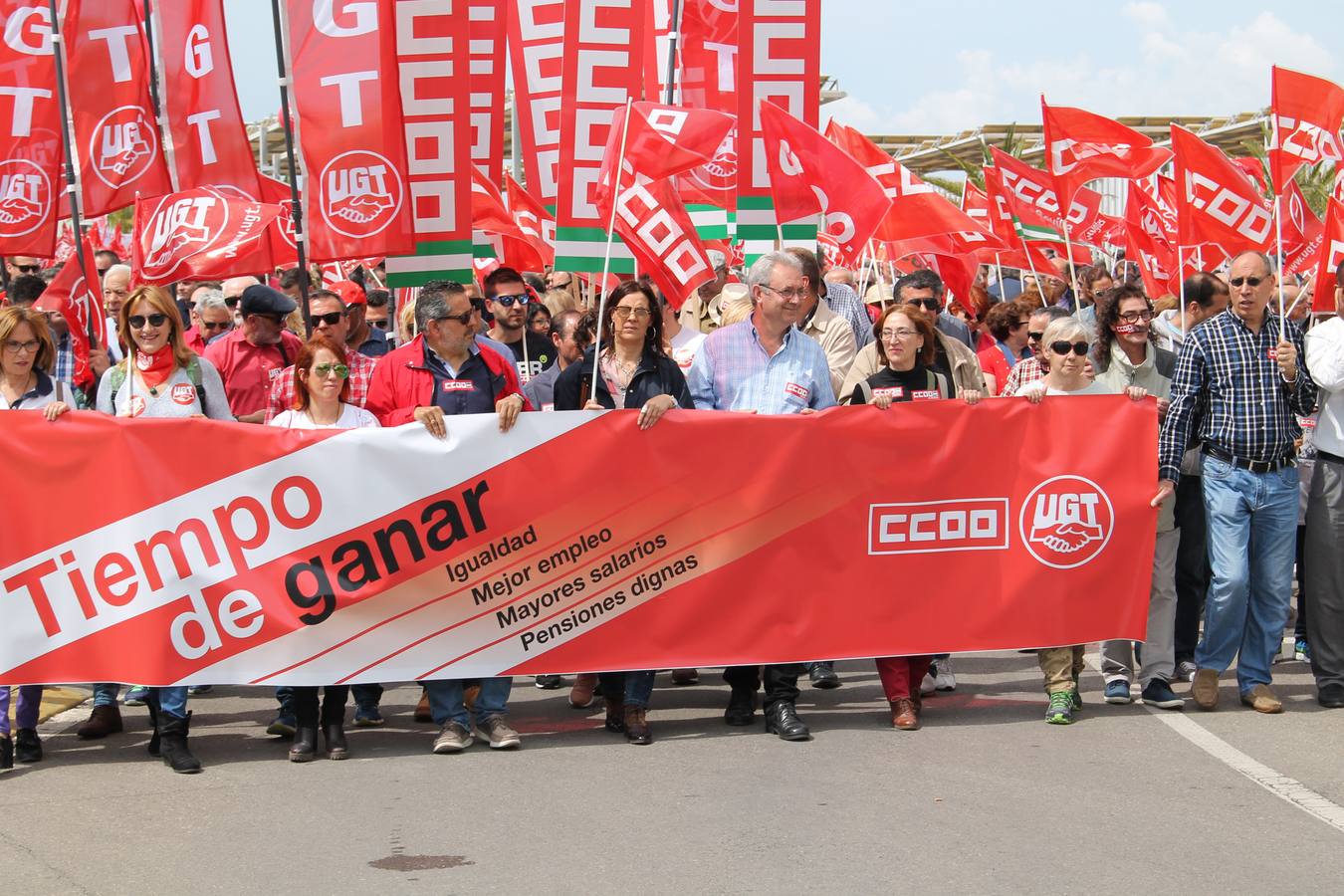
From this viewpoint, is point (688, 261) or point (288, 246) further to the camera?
point (288, 246)

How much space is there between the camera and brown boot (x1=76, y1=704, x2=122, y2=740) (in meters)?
8.05

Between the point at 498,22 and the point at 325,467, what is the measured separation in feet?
15.2

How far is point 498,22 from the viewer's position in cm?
1130

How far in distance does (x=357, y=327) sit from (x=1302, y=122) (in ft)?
17.1

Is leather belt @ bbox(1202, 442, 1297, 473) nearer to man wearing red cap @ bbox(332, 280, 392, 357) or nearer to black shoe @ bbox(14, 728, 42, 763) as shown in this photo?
man wearing red cap @ bbox(332, 280, 392, 357)

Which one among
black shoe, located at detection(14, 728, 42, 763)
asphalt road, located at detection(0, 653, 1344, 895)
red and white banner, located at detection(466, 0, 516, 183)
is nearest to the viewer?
asphalt road, located at detection(0, 653, 1344, 895)

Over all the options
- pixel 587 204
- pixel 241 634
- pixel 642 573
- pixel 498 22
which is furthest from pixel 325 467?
pixel 498 22

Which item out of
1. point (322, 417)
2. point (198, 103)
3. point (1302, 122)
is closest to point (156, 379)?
point (322, 417)

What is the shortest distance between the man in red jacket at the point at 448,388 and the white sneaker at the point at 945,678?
237 cm

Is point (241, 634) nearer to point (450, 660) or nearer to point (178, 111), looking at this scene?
point (450, 660)

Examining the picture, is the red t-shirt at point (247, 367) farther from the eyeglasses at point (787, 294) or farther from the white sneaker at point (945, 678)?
the white sneaker at point (945, 678)

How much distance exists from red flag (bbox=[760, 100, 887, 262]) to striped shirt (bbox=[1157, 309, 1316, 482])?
226cm

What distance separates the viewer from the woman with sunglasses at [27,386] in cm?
751

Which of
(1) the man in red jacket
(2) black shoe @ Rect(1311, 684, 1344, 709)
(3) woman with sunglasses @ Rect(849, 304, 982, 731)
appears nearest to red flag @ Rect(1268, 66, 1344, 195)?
(3) woman with sunglasses @ Rect(849, 304, 982, 731)
